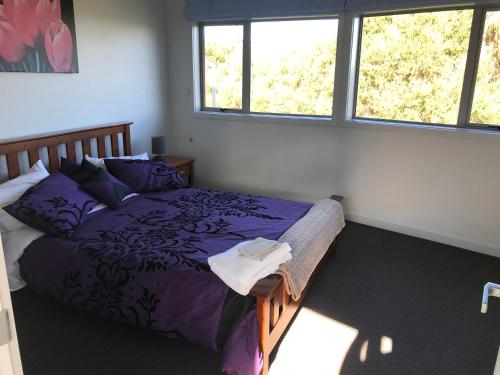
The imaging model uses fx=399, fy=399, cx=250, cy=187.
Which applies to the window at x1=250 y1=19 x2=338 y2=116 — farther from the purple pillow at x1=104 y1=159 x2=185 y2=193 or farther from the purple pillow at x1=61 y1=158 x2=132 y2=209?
the purple pillow at x1=61 y1=158 x2=132 y2=209

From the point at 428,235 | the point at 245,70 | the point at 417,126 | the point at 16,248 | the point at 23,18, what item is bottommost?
the point at 428,235

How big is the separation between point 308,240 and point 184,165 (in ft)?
7.41

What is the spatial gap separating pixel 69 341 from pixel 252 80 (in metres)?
3.09

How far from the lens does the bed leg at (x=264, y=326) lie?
192cm

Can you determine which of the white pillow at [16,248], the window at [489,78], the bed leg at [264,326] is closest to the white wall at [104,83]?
the white pillow at [16,248]

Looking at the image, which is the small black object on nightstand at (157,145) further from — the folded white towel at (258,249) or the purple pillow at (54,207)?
the folded white towel at (258,249)

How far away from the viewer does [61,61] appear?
3367 millimetres

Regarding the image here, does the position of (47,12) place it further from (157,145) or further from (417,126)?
(417,126)

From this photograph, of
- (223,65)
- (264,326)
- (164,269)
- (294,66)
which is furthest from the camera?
(223,65)

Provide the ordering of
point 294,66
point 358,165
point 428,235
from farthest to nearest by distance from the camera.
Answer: point 294,66
point 358,165
point 428,235

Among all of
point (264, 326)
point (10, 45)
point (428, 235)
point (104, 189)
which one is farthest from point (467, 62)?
point (10, 45)

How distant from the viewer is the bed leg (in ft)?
6.29

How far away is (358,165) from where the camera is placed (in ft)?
12.8

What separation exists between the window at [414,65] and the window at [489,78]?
130 millimetres
